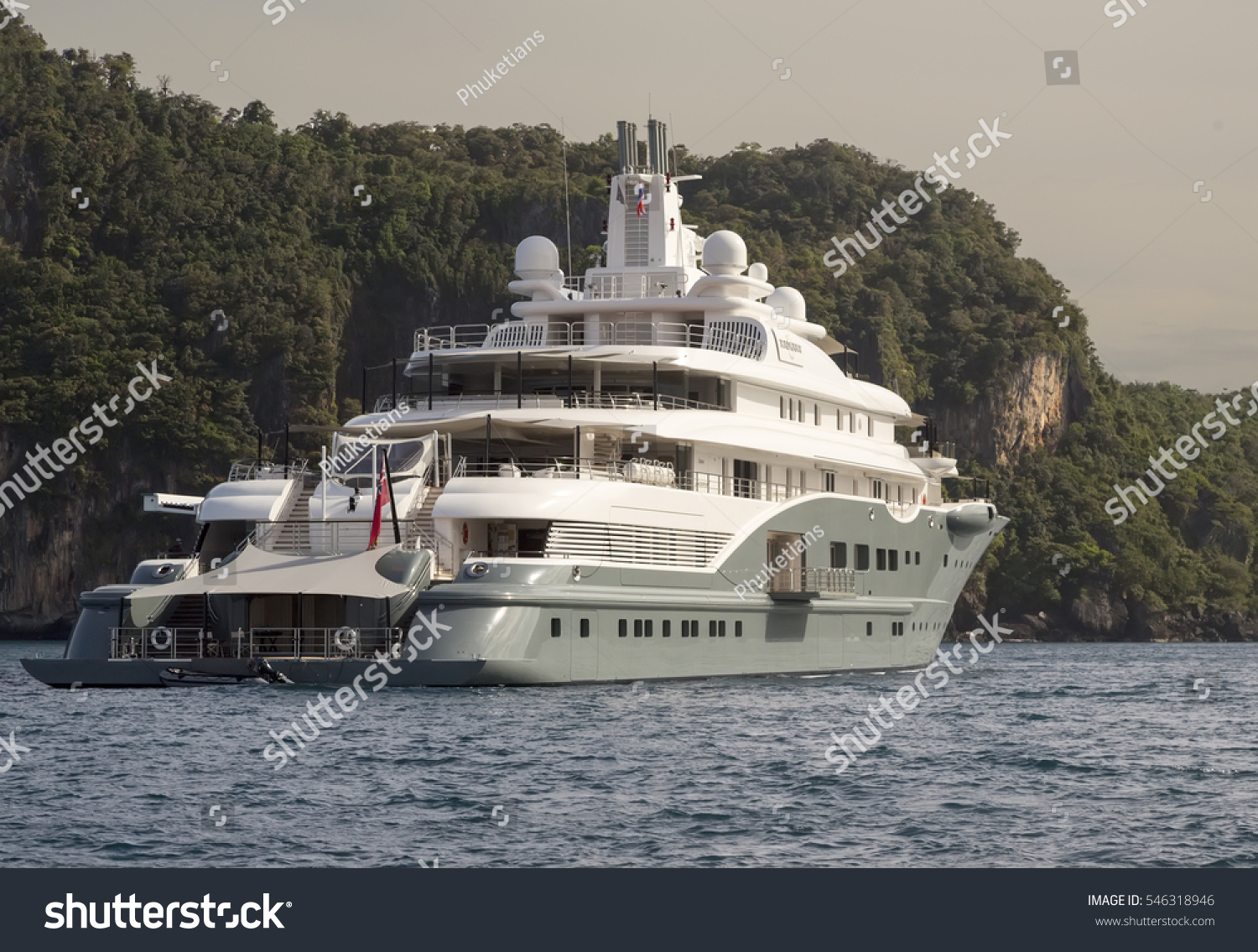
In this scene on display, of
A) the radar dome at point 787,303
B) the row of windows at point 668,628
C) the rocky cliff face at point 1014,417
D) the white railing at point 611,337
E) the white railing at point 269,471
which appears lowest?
the row of windows at point 668,628

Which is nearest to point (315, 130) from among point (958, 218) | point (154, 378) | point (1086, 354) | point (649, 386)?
point (154, 378)

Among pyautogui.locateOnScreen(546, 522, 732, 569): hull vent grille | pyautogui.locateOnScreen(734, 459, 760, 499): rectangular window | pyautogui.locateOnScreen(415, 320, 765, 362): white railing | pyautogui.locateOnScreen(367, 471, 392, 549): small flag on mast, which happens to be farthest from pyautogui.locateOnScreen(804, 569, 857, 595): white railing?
pyautogui.locateOnScreen(367, 471, 392, 549): small flag on mast

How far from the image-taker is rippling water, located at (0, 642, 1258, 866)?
1614cm

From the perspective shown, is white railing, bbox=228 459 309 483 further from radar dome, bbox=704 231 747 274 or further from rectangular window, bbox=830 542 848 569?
rectangular window, bbox=830 542 848 569

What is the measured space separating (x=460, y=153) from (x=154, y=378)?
3994cm

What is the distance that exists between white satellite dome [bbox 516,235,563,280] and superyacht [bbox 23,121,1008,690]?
10cm

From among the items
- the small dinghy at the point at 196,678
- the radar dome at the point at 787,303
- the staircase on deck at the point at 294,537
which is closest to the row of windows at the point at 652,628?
the staircase on deck at the point at 294,537

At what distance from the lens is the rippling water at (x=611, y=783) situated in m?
16.1

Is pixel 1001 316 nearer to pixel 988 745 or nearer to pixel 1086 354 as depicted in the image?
pixel 1086 354

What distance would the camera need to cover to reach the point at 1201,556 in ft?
356

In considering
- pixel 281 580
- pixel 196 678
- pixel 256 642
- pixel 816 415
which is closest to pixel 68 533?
pixel 816 415

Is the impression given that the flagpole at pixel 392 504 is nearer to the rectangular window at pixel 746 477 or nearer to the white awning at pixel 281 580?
the white awning at pixel 281 580

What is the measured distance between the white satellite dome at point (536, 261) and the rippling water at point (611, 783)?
546 inches

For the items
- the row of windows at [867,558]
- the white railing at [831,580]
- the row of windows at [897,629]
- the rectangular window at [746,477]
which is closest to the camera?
the white railing at [831,580]
